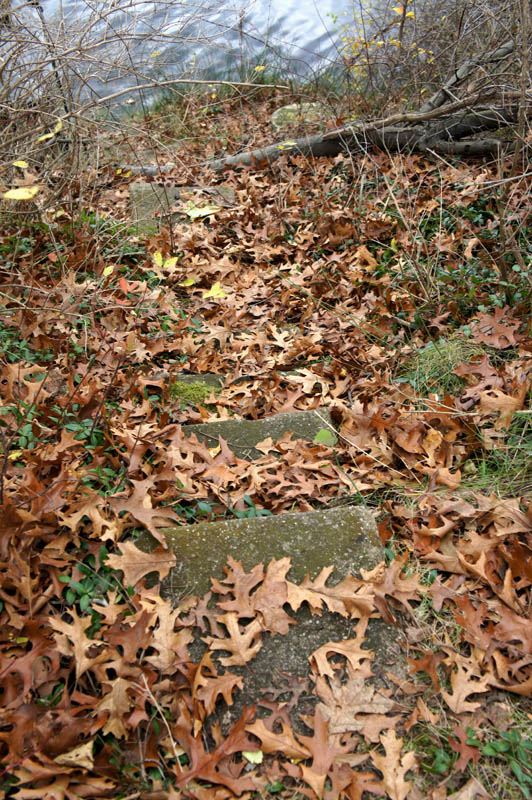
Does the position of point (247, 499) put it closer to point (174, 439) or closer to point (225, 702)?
point (174, 439)

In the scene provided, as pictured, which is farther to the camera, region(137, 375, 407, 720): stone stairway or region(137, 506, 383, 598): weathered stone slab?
region(137, 506, 383, 598): weathered stone slab

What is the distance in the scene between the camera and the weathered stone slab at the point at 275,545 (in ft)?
6.93

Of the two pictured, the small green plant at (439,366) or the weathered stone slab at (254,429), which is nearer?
the weathered stone slab at (254,429)

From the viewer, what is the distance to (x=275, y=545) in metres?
2.18

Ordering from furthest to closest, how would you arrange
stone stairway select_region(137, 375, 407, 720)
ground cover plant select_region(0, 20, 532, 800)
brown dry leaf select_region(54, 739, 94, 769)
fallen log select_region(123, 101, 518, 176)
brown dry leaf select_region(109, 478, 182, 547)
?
fallen log select_region(123, 101, 518, 176), brown dry leaf select_region(109, 478, 182, 547), stone stairway select_region(137, 375, 407, 720), ground cover plant select_region(0, 20, 532, 800), brown dry leaf select_region(54, 739, 94, 769)

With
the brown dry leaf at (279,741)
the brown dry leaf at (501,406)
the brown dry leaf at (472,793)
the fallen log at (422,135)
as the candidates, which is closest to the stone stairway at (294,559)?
the brown dry leaf at (279,741)

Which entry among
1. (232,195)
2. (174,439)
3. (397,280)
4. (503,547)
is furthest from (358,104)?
(503,547)

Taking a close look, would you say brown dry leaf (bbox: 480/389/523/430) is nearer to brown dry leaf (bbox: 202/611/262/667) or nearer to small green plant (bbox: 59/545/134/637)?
brown dry leaf (bbox: 202/611/262/667)

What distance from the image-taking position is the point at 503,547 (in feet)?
7.42

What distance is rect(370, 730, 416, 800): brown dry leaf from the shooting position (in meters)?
1.67

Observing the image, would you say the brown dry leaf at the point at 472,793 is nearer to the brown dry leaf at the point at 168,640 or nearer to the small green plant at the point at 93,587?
the brown dry leaf at the point at 168,640

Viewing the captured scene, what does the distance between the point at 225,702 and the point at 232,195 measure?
5.59 metres

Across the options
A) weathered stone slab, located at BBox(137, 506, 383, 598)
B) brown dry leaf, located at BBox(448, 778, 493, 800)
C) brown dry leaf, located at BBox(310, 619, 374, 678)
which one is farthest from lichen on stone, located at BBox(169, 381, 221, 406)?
brown dry leaf, located at BBox(448, 778, 493, 800)

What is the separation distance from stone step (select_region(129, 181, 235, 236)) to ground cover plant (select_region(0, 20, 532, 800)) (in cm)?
74
